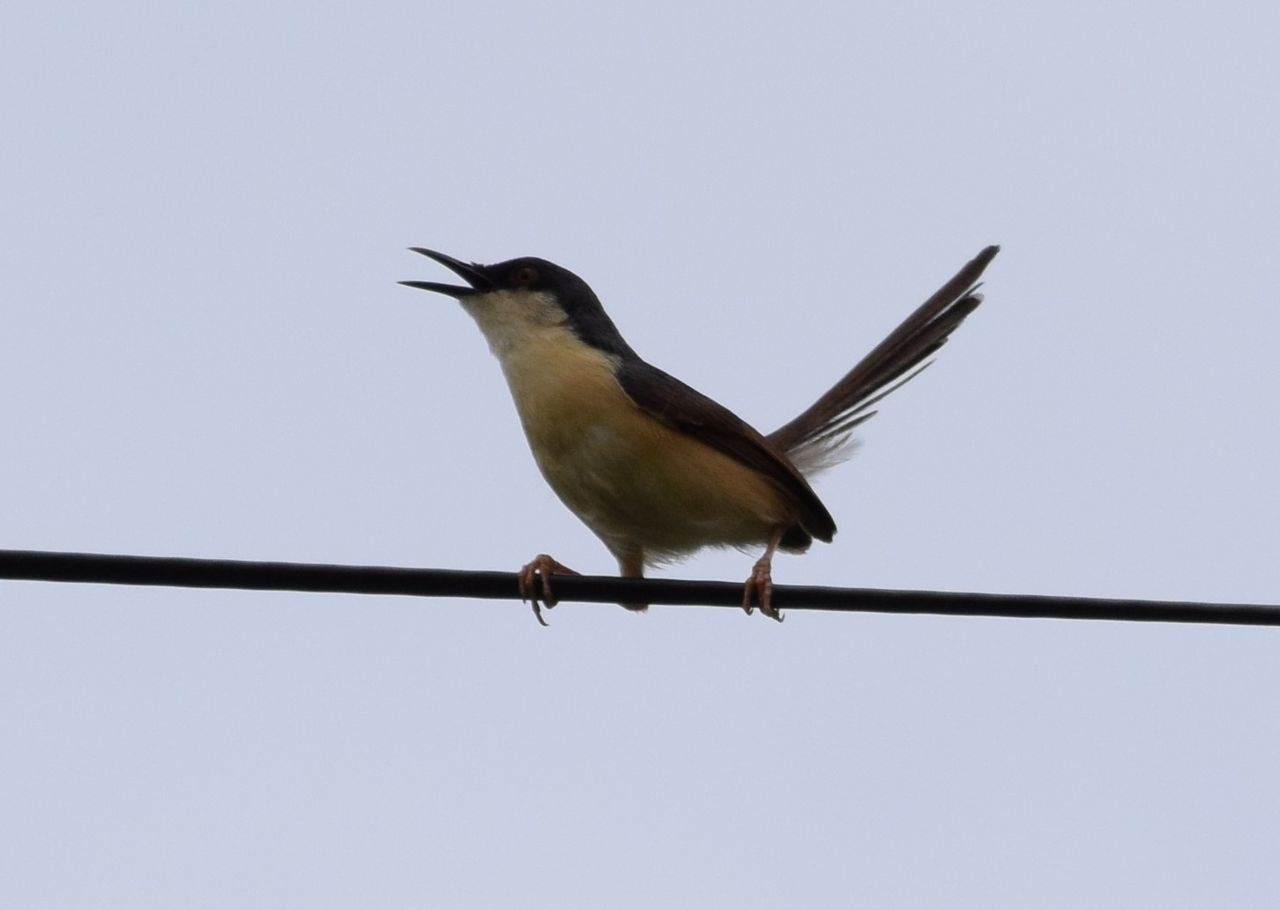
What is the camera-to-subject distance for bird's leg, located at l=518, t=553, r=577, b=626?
615 cm

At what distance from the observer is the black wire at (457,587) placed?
3.93 m

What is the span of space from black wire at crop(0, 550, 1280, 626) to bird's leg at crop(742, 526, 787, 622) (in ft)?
1.36

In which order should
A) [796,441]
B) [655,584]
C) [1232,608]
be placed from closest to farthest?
[1232,608], [655,584], [796,441]

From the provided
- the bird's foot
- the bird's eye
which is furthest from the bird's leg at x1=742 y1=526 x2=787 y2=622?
the bird's eye

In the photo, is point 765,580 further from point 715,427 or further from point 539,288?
point 539,288

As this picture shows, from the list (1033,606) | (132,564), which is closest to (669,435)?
(1033,606)

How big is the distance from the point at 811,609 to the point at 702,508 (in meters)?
2.21

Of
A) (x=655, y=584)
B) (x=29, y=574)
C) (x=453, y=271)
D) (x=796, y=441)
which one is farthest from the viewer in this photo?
(x=796, y=441)

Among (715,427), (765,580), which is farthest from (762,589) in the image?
(715,427)

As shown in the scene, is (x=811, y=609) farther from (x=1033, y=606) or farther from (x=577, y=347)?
(x=577, y=347)

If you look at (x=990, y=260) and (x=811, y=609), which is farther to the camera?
(x=990, y=260)

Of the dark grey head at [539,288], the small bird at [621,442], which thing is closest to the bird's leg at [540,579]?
the small bird at [621,442]

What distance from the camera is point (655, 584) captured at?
457cm

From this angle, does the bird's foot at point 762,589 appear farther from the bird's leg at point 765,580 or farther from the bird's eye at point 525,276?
the bird's eye at point 525,276
